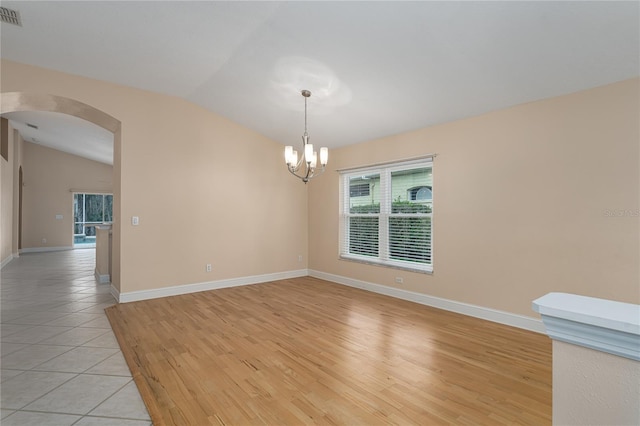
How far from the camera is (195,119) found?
16.7 ft

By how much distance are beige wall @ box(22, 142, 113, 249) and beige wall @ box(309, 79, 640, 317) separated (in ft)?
37.0

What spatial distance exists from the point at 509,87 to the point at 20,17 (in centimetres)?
485

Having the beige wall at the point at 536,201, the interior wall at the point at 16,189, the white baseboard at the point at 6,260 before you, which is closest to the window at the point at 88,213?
the interior wall at the point at 16,189

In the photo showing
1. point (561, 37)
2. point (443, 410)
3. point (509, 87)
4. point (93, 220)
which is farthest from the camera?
point (93, 220)

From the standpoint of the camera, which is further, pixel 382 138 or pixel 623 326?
pixel 382 138

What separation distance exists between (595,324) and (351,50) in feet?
9.99

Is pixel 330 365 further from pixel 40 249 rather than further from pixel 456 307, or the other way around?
pixel 40 249

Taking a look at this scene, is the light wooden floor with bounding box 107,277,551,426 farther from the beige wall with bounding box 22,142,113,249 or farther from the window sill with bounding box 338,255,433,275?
the beige wall with bounding box 22,142,113,249

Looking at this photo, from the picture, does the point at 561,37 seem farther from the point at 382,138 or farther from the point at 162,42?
the point at 162,42

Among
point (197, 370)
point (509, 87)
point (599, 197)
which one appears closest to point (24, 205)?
point (197, 370)

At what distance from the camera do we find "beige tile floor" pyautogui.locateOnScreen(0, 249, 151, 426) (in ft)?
6.59

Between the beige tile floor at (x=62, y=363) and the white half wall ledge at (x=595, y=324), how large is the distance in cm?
Answer: 224

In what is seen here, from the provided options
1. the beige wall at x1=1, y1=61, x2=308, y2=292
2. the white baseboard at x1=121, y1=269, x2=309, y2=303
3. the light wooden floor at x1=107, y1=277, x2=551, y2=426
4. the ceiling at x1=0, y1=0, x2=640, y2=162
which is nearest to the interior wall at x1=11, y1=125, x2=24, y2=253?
the beige wall at x1=1, y1=61, x2=308, y2=292

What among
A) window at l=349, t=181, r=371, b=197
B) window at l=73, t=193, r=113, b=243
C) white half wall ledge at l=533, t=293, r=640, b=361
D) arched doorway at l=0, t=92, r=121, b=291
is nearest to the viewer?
white half wall ledge at l=533, t=293, r=640, b=361
